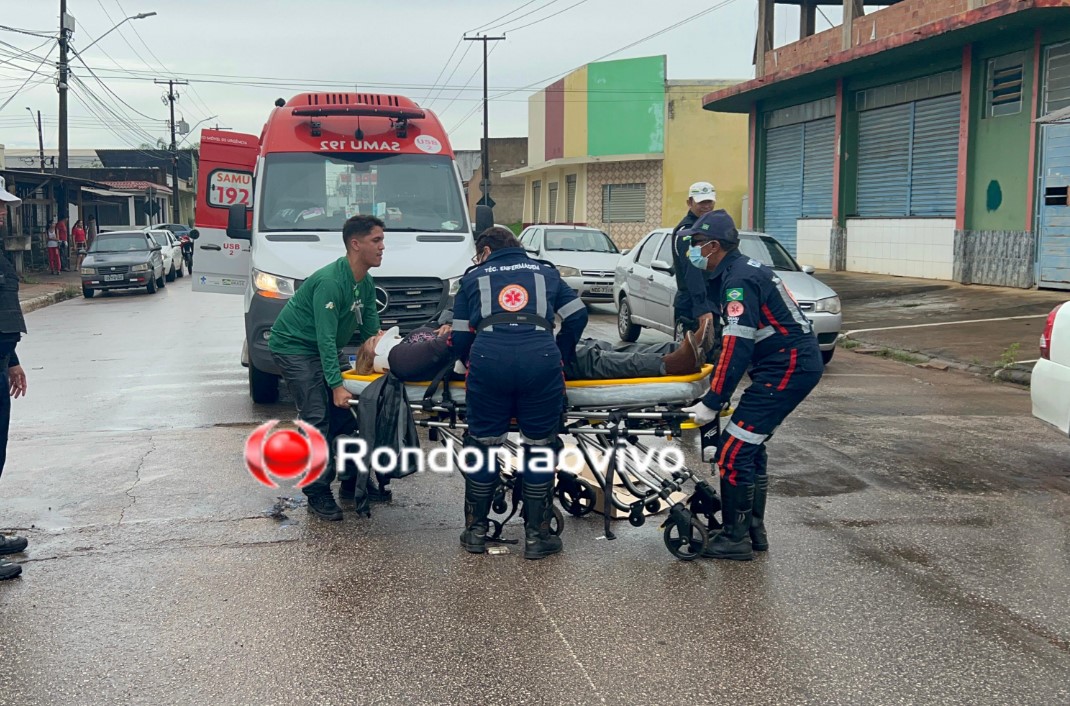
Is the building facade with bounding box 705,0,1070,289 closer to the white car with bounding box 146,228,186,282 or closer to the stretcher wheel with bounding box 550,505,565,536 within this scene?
the stretcher wheel with bounding box 550,505,565,536

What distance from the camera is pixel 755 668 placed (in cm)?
433

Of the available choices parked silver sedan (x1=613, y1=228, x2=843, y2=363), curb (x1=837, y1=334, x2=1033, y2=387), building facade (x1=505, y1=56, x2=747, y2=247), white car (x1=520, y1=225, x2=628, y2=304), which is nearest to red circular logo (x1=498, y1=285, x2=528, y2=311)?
parked silver sedan (x1=613, y1=228, x2=843, y2=363)

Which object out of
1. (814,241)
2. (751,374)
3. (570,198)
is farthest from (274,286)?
(570,198)

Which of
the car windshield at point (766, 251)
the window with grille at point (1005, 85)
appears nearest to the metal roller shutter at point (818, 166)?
the window with grille at point (1005, 85)

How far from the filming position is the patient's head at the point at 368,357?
6336 mm

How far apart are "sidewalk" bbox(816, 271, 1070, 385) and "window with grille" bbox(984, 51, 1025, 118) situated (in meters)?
3.21

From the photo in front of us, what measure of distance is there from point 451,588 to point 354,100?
23.1ft

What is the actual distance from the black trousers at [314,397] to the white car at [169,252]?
2572 cm

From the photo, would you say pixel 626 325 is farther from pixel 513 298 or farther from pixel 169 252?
pixel 169 252

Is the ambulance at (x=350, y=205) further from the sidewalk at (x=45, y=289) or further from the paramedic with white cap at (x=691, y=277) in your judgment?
the sidewalk at (x=45, y=289)

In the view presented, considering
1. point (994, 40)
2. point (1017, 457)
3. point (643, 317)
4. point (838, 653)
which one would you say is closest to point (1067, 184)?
point (994, 40)

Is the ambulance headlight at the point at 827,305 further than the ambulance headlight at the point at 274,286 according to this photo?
Yes

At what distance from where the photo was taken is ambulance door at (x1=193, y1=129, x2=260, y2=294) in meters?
11.8

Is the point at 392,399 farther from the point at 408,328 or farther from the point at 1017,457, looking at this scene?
the point at 1017,457
